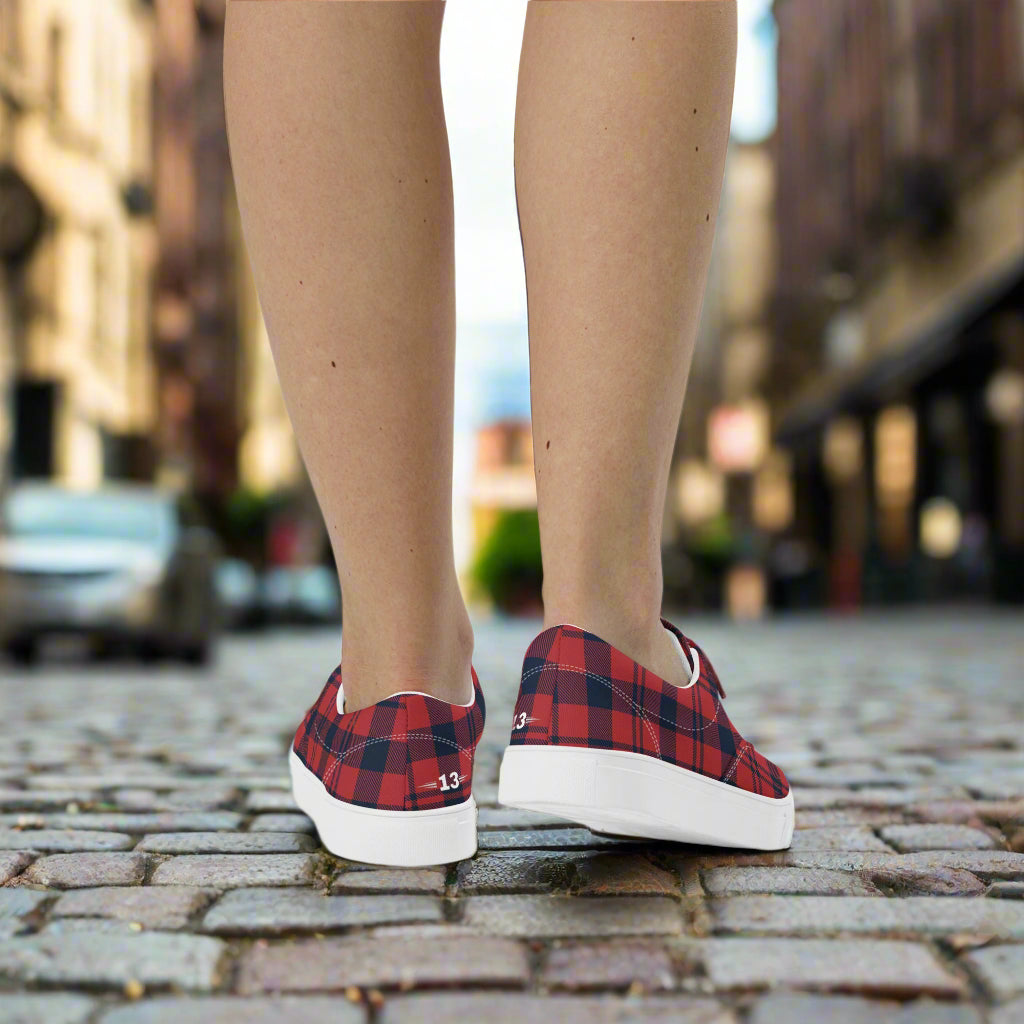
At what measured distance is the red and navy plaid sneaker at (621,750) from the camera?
1302mm

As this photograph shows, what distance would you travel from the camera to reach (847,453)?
2269 centimetres

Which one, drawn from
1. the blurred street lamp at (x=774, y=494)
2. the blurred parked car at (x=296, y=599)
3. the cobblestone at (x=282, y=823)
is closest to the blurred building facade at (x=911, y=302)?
the blurred street lamp at (x=774, y=494)

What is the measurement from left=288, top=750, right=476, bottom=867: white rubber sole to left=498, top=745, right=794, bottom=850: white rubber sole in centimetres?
9

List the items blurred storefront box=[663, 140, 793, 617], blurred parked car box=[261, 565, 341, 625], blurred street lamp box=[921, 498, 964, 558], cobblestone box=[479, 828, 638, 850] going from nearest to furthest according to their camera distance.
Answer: cobblestone box=[479, 828, 638, 850] < blurred street lamp box=[921, 498, 964, 558] < blurred parked car box=[261, 565, 341, 625] < blurred storefront box=[663, 140, 793, 617]

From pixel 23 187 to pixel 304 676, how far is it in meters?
8.88

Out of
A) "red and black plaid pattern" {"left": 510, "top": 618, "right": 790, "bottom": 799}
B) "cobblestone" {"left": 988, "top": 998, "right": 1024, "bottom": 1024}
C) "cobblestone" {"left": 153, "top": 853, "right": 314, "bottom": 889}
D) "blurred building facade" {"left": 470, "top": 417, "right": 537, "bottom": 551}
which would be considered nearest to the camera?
"cobblestone" {"left": 988, "top": 998, "right": 1024, "bottom": 1024}

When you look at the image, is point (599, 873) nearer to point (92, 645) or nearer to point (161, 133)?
point (92, 645)

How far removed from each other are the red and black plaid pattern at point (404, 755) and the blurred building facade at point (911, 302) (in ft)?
41.1

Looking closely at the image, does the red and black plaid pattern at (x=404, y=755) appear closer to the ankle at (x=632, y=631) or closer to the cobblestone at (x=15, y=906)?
the ankle at (x=632, y=631)

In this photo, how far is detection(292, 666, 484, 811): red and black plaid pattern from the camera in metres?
1.40

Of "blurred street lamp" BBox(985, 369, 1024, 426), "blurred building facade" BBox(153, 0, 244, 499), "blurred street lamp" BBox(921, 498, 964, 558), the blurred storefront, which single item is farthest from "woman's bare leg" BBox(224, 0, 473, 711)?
"blurred building facade" BBox(153, 0, 244, 499)

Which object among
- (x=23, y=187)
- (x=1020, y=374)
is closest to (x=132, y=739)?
(x=23, y=187)

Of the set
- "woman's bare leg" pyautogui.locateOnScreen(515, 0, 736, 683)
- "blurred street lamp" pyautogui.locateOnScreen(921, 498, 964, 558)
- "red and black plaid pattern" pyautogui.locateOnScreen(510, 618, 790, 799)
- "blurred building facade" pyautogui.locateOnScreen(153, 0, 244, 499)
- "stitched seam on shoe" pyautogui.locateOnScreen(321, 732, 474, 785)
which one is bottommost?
"blurred street lamp" pyautogui.locateOnScreen(921, 498, 964, 558)

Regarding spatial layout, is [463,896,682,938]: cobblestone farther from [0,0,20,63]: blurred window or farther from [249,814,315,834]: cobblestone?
[0,0,20,63]: blurred window
